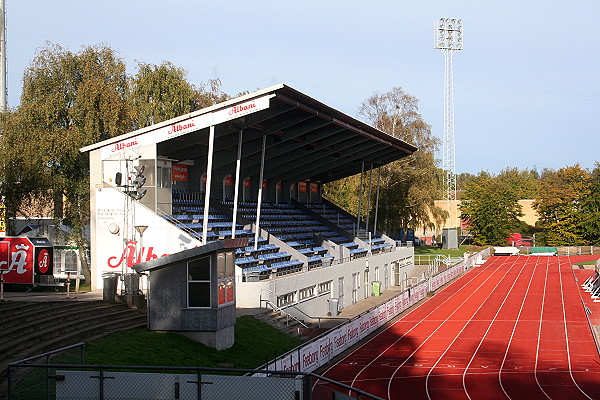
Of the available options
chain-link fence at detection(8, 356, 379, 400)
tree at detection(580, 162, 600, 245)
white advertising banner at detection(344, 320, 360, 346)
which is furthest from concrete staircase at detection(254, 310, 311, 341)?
tree at detection(580, 162, 600, 245)

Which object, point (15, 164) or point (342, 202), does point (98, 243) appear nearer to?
point (15, 164)

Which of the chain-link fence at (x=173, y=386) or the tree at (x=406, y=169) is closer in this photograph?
the chain-link fence at (x=173, y=386)

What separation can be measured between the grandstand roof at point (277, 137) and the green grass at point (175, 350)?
932 cm

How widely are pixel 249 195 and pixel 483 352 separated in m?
21.1

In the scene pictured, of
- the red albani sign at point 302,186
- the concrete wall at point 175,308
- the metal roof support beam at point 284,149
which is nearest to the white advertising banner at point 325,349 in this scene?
the concrete wall at point 175,308

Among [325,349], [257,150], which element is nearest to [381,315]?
[325,349]

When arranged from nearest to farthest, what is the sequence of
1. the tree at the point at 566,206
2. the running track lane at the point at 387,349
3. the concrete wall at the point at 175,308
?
the concrete wall at the point at 175,308, the running track lane at the point at 387,349, the tree at the point at 566,206

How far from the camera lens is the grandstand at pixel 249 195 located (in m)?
31.1

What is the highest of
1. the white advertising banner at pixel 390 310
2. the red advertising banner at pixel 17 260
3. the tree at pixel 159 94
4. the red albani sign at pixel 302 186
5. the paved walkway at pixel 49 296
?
the tree at pixel 159 94

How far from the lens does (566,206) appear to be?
296 ft

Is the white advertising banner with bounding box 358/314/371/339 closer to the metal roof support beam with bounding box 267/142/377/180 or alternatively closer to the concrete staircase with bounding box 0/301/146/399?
the concrete staircase with bounding box 0/301/146/399

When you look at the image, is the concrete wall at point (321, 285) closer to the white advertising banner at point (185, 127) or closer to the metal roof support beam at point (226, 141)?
the white advertising banner at point (185, 127)

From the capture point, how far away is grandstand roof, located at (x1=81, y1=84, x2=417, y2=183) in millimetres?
31000

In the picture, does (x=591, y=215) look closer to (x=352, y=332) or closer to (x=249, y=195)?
(x=249, y=195)
